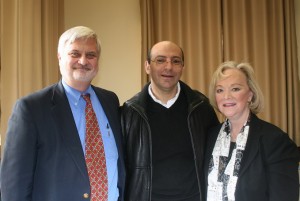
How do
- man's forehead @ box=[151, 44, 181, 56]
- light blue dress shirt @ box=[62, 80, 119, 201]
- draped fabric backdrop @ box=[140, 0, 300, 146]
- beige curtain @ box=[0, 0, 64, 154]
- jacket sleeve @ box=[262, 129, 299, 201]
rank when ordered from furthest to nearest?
draped fabric backdrop @ box=[140, 0, 300, 146] < beige curtain @ box=[0, 0, 64, 154] < man's forehead @ box=[151, 44, 181, 56] < light blue dress shirt @ box=[62, 80, 119, 201] < jacket sleeve @ box=[262, 129, 299, 201]

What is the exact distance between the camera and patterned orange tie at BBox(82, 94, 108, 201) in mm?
1447

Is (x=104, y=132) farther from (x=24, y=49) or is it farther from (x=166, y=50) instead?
(x=24, y=49)

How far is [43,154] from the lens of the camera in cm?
135

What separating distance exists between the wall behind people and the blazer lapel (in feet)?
6.85

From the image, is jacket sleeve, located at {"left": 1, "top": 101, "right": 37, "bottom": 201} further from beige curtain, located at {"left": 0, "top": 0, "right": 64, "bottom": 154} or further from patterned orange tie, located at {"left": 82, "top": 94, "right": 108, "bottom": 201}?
beige curtain, located at {"left": 0, "top": 0, "right": 64, "bottom": 154}

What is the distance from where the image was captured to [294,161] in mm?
1429

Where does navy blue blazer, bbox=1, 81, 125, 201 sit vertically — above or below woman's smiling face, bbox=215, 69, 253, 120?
below

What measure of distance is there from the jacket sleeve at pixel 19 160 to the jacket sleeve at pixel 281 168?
108cm

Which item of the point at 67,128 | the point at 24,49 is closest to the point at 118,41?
the point at 24,49

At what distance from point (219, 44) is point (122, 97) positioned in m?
1.30

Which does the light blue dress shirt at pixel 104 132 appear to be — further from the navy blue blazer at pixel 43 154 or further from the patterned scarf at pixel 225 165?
the patterned scarf at pixel 225 165

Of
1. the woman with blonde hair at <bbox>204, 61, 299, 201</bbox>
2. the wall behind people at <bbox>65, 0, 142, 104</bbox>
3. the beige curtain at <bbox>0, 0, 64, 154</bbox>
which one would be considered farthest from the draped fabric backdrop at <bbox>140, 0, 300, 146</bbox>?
the woman with blonde hair at <bbox>204, 61, 299, 201</bbox>

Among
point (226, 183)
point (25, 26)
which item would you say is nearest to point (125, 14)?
point (25, 26)

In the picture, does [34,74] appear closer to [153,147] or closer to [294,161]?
[153,147]
